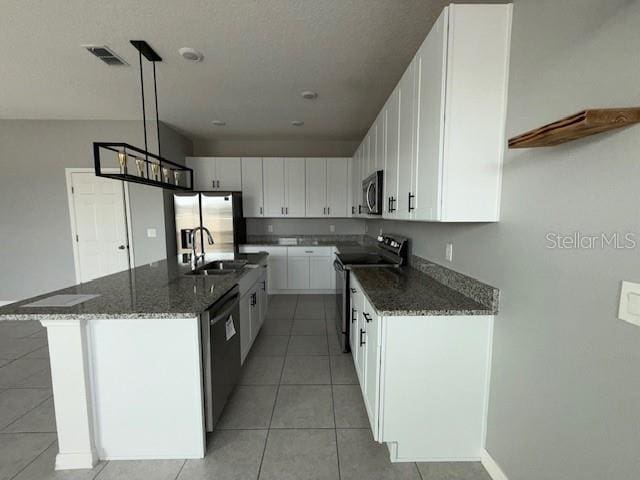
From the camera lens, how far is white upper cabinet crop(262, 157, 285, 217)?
183 inches

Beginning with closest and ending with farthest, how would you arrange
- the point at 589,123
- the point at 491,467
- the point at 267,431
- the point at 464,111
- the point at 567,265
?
1. the point at 589,123
2. the point at 567,265
3. the point at 464,111
4. the point at 491,467
5. the point at 267,431

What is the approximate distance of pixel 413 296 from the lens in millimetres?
1646

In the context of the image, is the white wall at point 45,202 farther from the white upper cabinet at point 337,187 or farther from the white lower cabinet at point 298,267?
the white upper cabinet at point 337,187

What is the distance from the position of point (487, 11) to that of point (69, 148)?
5017mm

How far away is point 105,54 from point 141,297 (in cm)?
206

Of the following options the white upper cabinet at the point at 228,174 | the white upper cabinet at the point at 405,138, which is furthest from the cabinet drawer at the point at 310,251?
the white upper cabinet at the point at 405,138

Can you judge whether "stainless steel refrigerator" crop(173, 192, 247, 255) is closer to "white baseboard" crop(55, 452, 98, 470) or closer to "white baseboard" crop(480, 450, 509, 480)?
"white baseboard" crop(55, 452, 98, 470)

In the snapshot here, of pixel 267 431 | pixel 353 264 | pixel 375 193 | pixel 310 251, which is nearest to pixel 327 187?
pixel 310 251

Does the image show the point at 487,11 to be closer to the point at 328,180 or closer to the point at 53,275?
the point at 328,180

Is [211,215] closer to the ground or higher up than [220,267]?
higher up

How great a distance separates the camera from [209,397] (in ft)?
5.37

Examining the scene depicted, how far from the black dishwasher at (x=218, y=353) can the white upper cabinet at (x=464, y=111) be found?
1.38 meters

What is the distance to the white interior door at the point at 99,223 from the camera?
392cm

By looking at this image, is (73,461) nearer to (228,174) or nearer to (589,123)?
(589,123)
